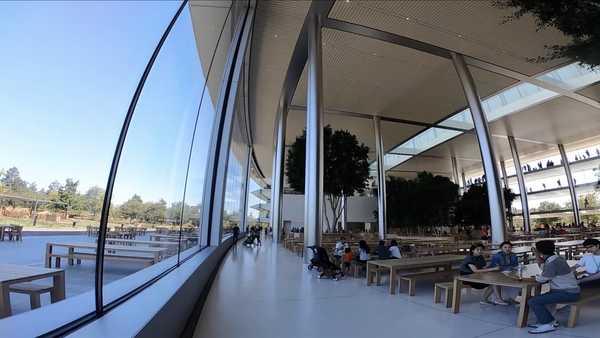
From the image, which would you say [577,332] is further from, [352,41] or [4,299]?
[352,41]

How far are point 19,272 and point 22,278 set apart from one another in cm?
3

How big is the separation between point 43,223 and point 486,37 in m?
15.1

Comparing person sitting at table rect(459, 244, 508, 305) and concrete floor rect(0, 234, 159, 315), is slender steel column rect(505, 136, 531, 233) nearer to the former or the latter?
person sitting at table rect(459, 244, 508, 305)

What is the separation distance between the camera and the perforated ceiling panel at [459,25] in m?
11.1

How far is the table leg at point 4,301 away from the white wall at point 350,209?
28704mm

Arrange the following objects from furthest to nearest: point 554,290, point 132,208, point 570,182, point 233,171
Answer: point 570,182, point 233,171, point 554,290, point 132,208

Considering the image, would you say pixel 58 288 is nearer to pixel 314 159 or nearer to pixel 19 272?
pixel 19 272

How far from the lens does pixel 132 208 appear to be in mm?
2607

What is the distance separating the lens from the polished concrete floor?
3213 mm

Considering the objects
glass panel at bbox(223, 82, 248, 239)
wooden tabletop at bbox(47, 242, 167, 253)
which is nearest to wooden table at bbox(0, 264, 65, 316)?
wooden tabletop at bbox(47, 242, 167, 253)

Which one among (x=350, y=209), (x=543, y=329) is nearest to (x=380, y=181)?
(x=350, y=209)

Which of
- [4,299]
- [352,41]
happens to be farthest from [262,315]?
[352,41]

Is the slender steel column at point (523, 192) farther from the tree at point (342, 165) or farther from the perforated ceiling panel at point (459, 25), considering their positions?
the tree at point (342, 165)

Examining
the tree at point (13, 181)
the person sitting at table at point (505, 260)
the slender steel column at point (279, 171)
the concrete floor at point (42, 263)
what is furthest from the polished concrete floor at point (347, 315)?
the slender steel column at point (279, 171)
